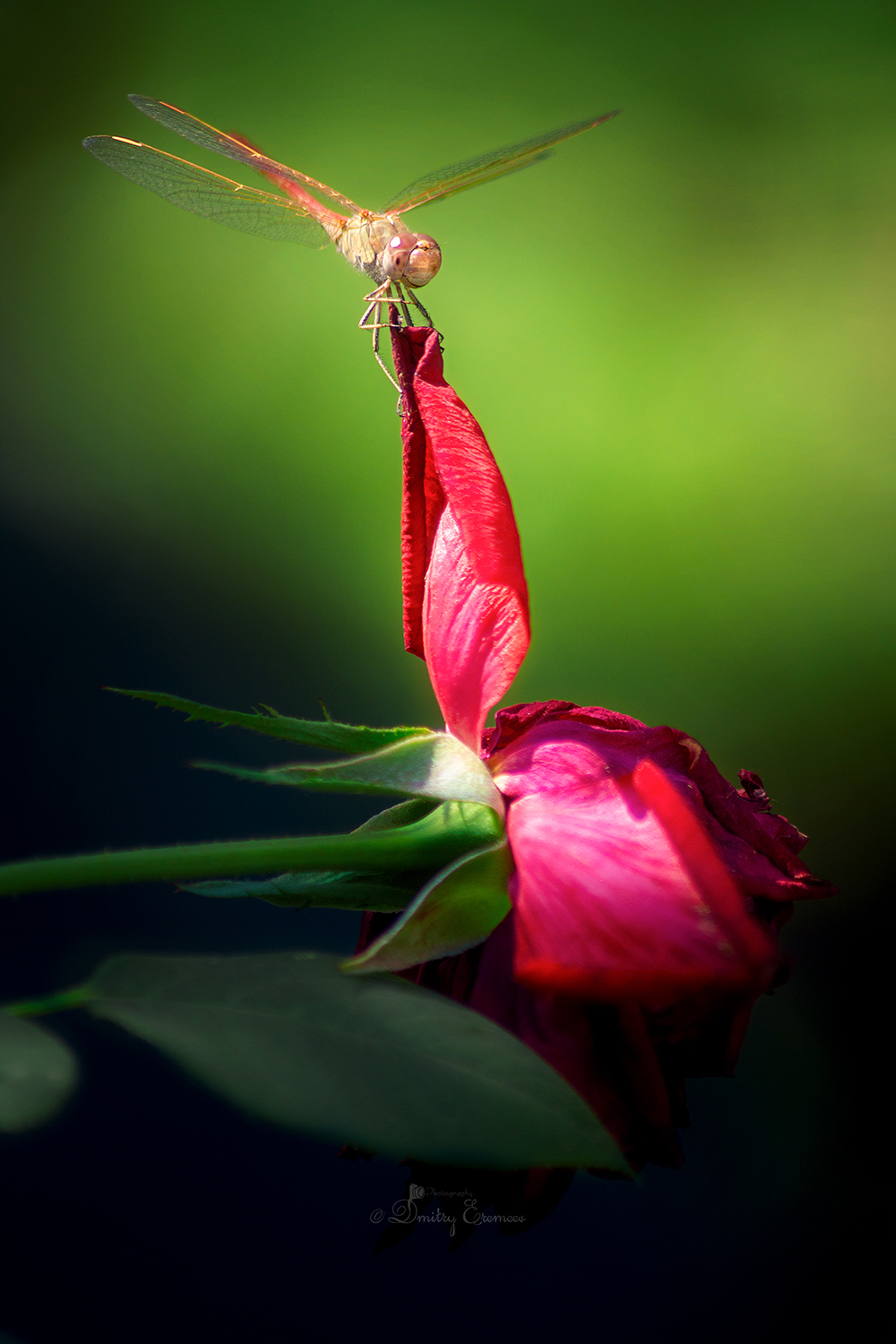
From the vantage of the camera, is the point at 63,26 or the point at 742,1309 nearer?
the point at 742,1309

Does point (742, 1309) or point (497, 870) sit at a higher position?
point (497, 870)

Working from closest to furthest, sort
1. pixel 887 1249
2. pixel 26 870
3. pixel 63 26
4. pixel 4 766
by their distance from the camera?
pixel 26 870 → pixel 887 1249 → pixel 4 766 → pixel 63 26

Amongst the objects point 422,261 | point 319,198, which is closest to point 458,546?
point 422,261

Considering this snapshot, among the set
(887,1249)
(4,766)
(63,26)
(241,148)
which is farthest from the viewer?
(63,26)

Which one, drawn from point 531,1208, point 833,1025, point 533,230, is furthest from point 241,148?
point 833,1025

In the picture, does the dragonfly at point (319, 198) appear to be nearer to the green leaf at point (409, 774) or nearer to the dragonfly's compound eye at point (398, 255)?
the dragonfly's compound eye at point (398, 255)

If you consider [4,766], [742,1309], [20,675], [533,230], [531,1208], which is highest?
[533,230]

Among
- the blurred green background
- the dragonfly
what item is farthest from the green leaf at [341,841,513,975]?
the blurred green background

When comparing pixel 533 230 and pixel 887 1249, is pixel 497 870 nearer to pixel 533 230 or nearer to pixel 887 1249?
pixel 887 1249
